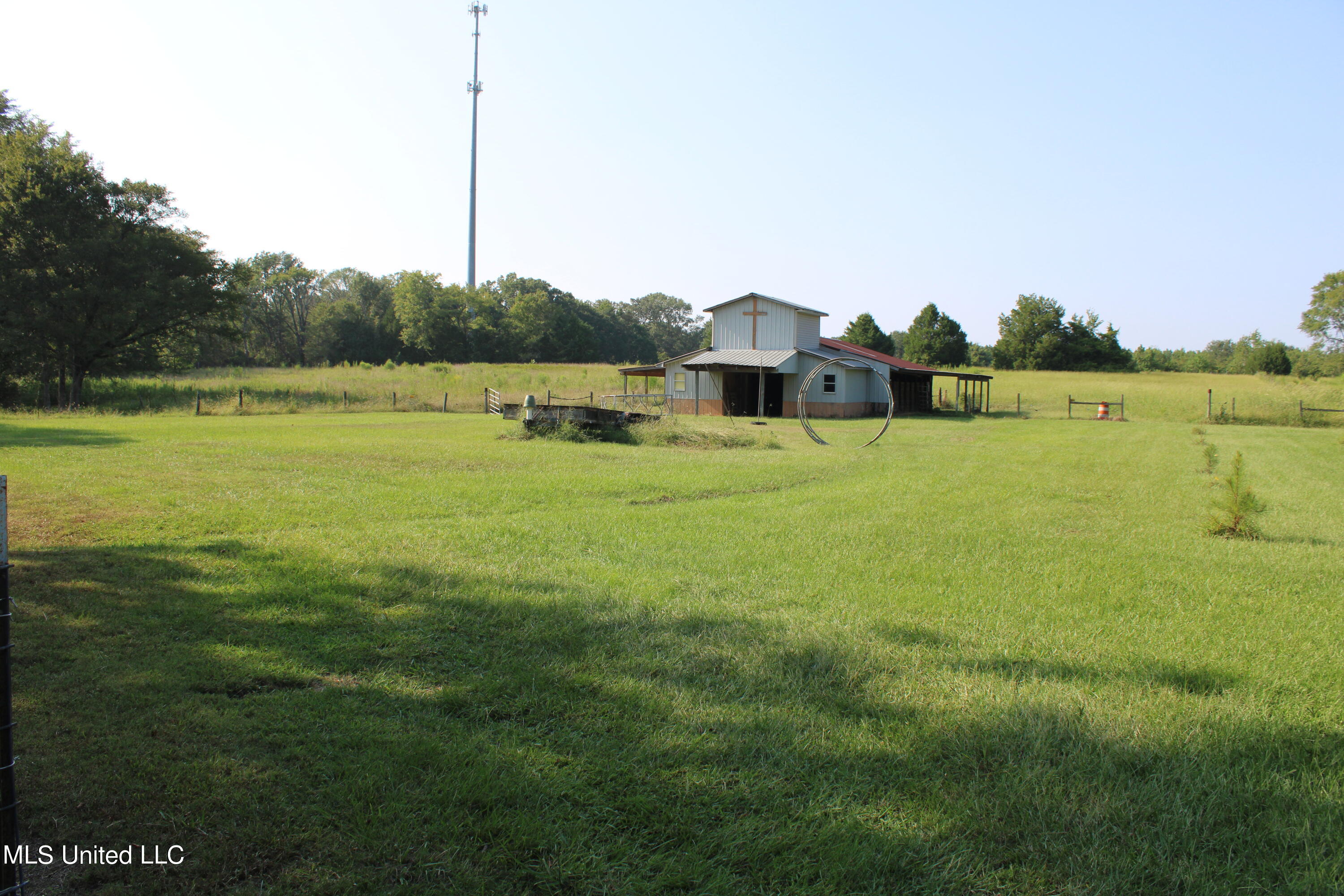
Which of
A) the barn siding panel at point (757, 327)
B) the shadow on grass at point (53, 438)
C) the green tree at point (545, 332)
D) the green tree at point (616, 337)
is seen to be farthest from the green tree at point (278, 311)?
the shadow on grass at point (53, 438)

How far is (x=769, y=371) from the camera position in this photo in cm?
3378

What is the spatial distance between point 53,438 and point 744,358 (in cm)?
2448

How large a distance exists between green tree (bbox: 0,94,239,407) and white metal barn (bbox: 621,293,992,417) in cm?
2250

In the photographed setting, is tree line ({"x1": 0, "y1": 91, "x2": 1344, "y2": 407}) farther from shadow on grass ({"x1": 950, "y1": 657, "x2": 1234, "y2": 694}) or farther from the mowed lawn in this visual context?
shadow on grass ({"x1": 950, "y1": 657, "x2": 1234, "y2": 694})

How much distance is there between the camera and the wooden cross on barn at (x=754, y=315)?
35188 millimetres

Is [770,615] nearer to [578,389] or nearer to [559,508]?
[559,508]

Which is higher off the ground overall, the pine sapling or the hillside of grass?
the hillside of grass

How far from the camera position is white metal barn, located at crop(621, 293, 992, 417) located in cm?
3334

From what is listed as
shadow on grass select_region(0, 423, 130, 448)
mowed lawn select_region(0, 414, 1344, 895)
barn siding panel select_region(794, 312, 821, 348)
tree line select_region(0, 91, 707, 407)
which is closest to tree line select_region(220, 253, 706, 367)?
tree line select_region(0, 91, 707, 407)

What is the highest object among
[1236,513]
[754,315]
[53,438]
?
[754,315]

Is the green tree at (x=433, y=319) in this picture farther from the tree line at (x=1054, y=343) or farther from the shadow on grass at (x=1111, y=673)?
the shadow on grass at (x=1111, y=673)

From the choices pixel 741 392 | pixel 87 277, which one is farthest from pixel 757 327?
pixel 87 277

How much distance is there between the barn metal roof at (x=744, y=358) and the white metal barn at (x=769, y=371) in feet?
0.15

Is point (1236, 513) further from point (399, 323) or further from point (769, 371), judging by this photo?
point (399, 323)
